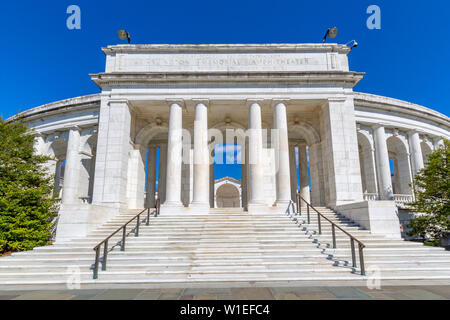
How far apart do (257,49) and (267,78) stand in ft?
10.1

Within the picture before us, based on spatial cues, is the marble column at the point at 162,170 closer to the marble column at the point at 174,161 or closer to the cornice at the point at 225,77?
the marble column at the point at 174,161

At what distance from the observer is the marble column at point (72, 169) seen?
24.0 m

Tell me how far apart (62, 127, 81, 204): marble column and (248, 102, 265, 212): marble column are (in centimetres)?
1667

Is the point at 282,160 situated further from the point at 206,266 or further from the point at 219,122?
the point at 206,266

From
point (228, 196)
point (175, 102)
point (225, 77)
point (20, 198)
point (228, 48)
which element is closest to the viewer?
point (20, 198)

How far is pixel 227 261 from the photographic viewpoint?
9.71m

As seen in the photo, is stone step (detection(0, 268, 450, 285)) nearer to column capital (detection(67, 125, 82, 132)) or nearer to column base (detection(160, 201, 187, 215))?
column base (detection(160, 201, 187, 215))

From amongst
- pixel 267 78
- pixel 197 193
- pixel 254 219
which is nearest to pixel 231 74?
pixel 267 78

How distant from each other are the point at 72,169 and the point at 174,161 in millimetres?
12950

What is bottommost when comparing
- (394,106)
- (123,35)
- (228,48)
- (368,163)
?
(368,163)

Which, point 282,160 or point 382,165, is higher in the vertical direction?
point 382,165

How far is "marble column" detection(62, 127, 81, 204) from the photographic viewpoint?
24.0 m

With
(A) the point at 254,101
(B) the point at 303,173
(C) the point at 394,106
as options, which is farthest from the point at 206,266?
(C) the point at 394,106

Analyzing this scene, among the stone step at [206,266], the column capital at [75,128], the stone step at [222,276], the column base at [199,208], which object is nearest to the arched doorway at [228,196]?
the column capital at [75,128]
